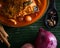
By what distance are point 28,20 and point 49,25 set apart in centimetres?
13

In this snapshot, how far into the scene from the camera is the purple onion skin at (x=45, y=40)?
4.42 ft

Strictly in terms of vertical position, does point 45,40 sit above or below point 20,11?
below

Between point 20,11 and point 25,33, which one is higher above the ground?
point 20,11

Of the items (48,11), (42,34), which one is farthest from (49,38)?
(48,11)

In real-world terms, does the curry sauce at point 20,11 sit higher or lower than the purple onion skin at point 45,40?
higher

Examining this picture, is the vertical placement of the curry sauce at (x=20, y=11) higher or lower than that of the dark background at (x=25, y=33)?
higher

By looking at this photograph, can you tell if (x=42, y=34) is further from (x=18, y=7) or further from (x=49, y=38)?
(x=18, y=7)

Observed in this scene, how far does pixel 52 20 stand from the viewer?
140cm

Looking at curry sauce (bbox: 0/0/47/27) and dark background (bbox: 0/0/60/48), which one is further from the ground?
curry sauce (bbox: 0/0/47/27)

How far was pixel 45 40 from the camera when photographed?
53.1 inches

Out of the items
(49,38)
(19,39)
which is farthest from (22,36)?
(49,38)

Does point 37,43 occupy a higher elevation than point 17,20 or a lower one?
lower

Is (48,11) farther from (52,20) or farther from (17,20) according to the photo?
(17,20)

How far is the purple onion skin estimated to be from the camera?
135cm
